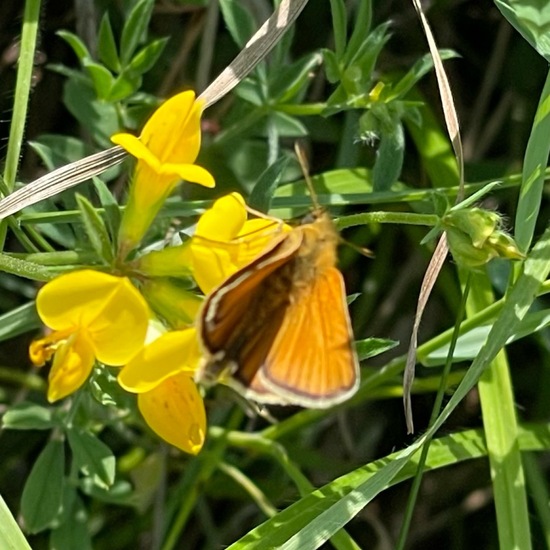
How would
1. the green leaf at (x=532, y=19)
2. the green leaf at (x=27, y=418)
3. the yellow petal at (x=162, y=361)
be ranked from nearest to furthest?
the yellow petal at (x=162, y=361) → the green leaf at (x=532, y=19) → the green leaf at (x=27, y=418)

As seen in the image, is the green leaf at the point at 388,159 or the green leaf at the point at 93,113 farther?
the green leaf at the point at 93,113

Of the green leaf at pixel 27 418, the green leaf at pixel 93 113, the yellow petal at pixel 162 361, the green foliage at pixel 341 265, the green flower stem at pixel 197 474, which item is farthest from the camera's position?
the green flower stem at pixel 197 474

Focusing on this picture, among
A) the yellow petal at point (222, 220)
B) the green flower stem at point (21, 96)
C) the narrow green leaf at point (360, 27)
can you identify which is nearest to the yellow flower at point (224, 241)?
the yellow petal at point (222, 220)

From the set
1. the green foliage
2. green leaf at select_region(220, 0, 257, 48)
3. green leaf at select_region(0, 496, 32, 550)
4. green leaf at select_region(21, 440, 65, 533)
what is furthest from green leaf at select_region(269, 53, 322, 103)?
green leaf at select_region(0, 496, 32, 550)

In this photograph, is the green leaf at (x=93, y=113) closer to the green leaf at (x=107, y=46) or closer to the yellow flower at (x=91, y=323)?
the green leaf at (x=107, y=46)

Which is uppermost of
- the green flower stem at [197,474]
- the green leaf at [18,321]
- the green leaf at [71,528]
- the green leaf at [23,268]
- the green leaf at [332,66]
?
the green leaf at [332,66]

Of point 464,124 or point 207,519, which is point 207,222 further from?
point 464,124
